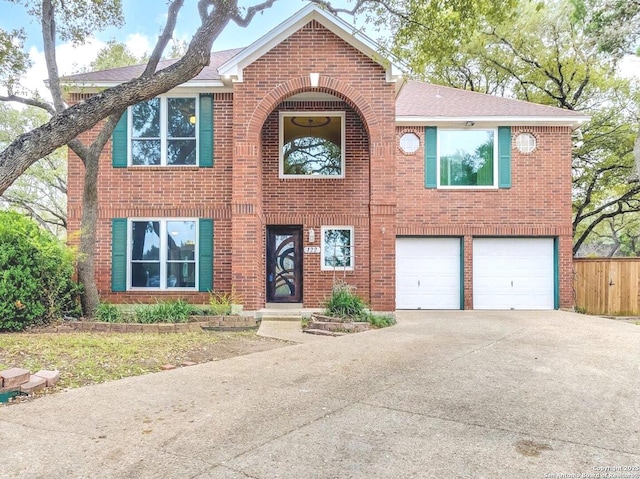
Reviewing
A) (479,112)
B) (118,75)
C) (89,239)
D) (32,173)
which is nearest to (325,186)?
(479,112)

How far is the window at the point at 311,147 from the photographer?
38.3 ft

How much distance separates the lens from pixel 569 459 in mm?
3250

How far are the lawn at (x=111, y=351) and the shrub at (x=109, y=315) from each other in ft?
3.55

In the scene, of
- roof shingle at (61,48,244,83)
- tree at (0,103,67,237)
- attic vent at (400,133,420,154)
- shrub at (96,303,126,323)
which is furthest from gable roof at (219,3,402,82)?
tree at (0,103,67,237)

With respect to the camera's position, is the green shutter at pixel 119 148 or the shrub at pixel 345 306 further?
the green shutter at pixel 119 148

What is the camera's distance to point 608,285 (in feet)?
45.9

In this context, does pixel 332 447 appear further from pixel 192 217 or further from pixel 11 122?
pixel 11 122

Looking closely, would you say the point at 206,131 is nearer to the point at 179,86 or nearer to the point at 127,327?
the point at 179,86

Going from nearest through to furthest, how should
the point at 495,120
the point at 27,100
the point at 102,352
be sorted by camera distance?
1. the point at 102,352
2. the point at 27,100
3. the point at 495,120

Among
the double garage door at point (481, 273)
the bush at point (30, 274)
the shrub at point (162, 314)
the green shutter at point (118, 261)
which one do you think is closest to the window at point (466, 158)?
the double garage door at point (481, 273)

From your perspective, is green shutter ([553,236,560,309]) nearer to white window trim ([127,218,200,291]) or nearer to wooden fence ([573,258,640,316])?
wooden fence ([573,258,640,316])

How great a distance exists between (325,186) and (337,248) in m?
1.63

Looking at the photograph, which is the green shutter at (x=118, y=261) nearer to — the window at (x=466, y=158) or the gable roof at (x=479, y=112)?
the gable roof at (x=479, y=112)

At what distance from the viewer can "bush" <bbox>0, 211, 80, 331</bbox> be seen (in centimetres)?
854
